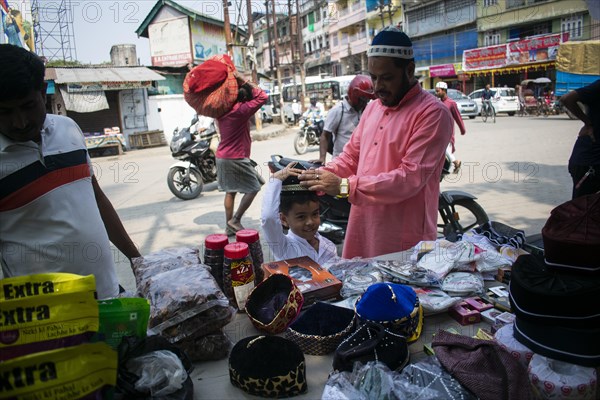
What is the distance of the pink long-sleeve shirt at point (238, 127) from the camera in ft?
15.6

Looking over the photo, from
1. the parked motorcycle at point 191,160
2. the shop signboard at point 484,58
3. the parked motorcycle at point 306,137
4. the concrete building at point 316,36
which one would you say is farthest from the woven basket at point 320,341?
the concrete building at point 316,36

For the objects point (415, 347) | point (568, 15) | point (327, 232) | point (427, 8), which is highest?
point (427, 8)

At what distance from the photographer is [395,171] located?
2020 mm

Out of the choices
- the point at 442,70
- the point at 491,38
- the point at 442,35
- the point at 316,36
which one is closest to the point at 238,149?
the point at 491,38

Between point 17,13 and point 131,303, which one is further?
point 17,13

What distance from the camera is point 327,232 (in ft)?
14.9

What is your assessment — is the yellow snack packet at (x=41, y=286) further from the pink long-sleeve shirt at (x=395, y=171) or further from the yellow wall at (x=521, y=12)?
the yellow wall at (x=521, y=12)

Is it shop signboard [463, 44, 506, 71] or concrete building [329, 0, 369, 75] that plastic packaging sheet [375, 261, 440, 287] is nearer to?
shop signboard [463, 44, 506, 71]

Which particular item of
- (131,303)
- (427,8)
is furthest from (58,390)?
(427,8)

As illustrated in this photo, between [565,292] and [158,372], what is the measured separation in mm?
1095

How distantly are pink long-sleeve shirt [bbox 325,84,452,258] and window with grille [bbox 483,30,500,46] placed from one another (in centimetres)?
3039

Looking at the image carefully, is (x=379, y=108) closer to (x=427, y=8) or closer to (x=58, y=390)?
(x=58, y=390)

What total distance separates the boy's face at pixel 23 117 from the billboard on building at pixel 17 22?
9.09 m

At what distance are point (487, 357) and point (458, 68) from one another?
3229 centimetres
